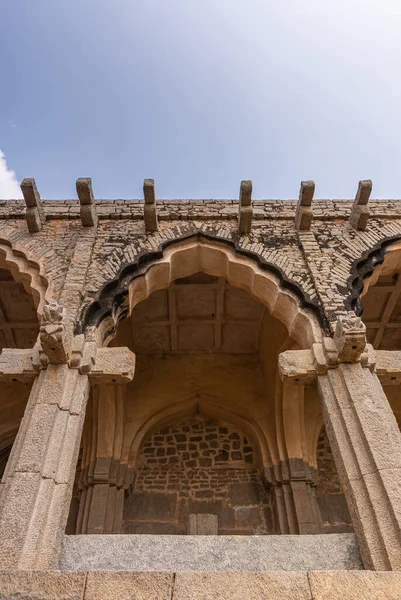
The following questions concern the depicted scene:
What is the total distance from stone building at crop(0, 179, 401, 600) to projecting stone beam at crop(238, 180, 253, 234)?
0.03 meters

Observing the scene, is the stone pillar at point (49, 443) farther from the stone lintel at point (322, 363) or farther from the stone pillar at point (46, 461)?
the stone lintel at point (322, 363)

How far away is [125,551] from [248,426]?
4.49 metres

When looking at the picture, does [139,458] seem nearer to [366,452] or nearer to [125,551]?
[125,551]

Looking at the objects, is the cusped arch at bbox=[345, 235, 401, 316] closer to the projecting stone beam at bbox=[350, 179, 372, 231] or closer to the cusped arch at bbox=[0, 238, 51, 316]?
the projecting stone beam at bbox=[350, 179, 372, 231]

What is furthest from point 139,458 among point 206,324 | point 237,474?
point 206,324

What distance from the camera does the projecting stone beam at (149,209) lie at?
19.2 feet

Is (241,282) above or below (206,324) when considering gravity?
below

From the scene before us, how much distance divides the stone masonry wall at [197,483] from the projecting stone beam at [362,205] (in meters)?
4.16

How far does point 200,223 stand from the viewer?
6.10 meters

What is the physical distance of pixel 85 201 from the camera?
19.5ft

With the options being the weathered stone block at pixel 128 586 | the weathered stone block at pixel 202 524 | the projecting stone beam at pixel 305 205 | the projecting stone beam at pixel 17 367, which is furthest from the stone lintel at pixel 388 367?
the weathered stone block at pixel 202 524

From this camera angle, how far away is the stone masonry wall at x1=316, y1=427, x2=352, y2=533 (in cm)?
666

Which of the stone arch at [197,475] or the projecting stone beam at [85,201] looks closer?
the projecting stone beam at [85,201]

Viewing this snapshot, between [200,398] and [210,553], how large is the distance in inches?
182
